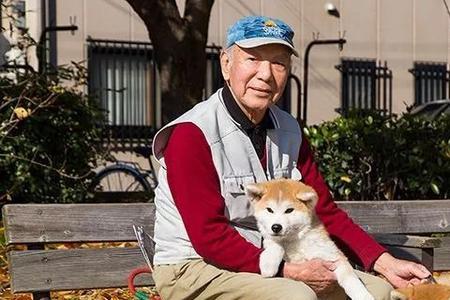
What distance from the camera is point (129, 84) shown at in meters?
15.1

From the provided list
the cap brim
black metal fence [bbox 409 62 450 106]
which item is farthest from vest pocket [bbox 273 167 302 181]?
black metal fence [bbox 409 62 450 106]

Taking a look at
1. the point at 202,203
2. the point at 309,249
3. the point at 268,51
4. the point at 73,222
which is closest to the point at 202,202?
the point at 202,203

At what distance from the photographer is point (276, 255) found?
11.9ft

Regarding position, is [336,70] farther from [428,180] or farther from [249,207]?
[249,207]

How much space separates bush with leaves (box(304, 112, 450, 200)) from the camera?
8.13 meters

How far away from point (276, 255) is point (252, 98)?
0.68 metres

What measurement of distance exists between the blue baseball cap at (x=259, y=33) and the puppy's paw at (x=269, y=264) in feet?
2.78

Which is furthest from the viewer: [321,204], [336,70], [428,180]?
[336,70]

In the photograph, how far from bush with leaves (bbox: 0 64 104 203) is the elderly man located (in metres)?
3.74

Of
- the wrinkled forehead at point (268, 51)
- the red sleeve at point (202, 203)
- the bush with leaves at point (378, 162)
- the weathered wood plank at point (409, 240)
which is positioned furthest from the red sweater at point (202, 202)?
the bush with leaves at point (378, 162)

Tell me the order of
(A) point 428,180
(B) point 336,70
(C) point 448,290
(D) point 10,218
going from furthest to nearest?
(B) point 336,70
(A) point 428,180
(D) point 10,218
(C) point 448,290

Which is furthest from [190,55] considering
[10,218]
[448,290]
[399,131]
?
[448,290]

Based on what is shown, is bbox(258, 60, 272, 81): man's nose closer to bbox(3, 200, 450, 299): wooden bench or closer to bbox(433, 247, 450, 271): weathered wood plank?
bbox(3, 200, 450, 299): wooden bench

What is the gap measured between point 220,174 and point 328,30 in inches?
518
